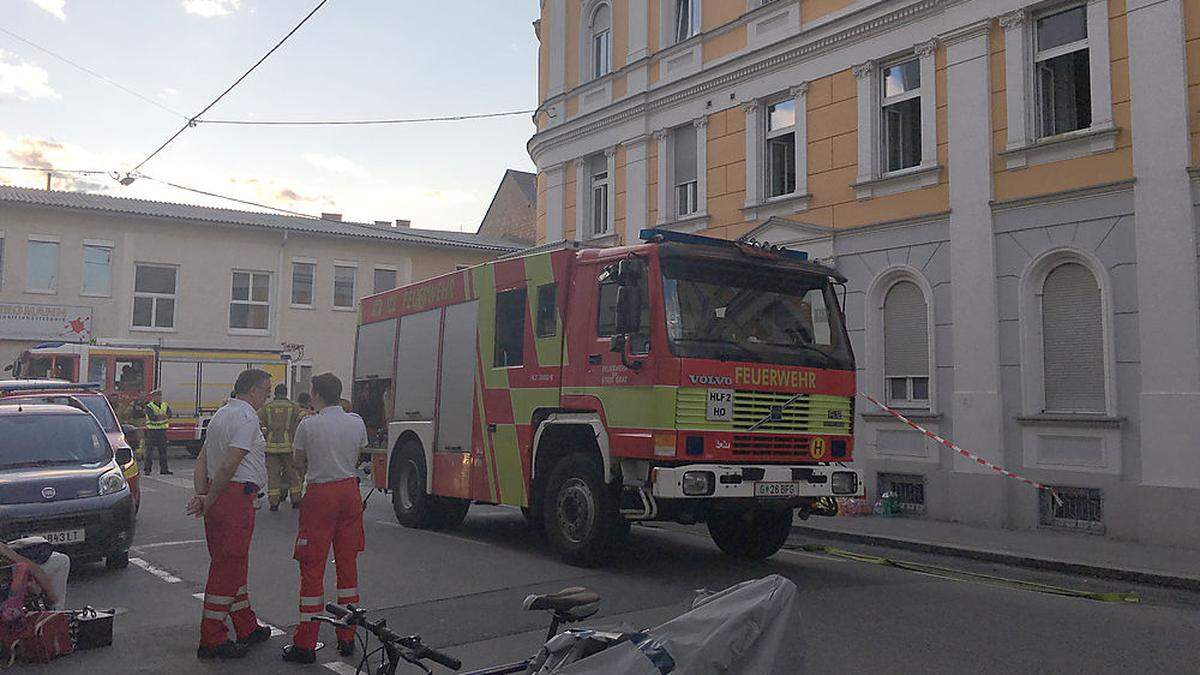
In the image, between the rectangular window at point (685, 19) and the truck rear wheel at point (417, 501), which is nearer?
the truck rear wheel at point (417, 501)

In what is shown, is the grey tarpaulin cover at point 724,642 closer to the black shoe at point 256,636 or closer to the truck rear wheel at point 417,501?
the black shoe at point 256,636

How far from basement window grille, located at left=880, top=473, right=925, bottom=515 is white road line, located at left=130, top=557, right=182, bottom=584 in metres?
9.36

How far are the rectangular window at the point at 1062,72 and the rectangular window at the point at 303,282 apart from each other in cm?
2769

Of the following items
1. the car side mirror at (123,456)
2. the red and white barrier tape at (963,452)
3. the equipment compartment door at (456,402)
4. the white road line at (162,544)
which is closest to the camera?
A: the car side mirror at (123,456)

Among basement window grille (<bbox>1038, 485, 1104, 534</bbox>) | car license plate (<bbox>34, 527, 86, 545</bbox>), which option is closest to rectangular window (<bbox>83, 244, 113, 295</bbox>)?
car license plate (<bbox>34, 527, 86, 545</bbox>)

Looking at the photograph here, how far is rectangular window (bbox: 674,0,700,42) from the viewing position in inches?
715

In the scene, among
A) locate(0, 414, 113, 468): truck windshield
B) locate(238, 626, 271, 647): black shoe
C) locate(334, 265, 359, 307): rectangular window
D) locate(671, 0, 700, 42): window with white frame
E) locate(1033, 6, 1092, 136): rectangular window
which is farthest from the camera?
locate(334, 265, 359, 307): rectangular window

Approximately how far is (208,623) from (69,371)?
21.2 m

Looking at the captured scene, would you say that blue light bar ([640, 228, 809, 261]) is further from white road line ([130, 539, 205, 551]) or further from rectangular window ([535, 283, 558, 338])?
white road line ([130, 539, 205, 551])

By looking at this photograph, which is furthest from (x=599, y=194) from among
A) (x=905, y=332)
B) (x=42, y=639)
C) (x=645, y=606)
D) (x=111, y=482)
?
(x=42, y=639)

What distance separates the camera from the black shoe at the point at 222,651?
6000 mm

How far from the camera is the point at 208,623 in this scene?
6.03 meters

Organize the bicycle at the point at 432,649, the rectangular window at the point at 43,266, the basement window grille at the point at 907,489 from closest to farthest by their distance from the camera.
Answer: the bicycle at the point at 432,649, the basement window grille at the point at 907,489, the rectangular window at the point at 43,266

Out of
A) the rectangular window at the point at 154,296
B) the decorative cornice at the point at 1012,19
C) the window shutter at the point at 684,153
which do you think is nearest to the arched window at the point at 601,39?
the window shutter at the point at 684,153
